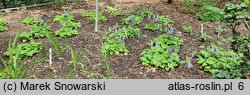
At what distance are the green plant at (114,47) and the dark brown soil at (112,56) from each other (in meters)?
0.08

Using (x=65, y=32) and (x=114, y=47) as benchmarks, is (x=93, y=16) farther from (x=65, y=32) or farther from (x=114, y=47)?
(x=114, y=47)

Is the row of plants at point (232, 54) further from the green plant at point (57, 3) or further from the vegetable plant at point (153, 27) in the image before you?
the green plant at point (57, 3)

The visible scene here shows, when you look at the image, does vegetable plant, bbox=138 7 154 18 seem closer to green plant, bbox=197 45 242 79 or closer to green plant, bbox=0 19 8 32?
green plant, bbox=197 45 242 79

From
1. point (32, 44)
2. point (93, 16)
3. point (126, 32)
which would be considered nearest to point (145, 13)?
point (93, 16)

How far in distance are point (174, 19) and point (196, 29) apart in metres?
0.53

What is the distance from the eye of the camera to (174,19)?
21.6 feet

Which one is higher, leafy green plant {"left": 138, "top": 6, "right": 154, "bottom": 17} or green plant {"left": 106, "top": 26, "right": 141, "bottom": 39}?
leafy green plant {"left": 138, "top": 6, "right": 154, "bottom": 17}

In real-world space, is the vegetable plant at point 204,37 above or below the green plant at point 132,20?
below

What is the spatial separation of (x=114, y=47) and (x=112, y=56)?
134 mm

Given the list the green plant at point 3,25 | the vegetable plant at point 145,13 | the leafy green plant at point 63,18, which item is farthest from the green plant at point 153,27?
the green plant at point 3,25

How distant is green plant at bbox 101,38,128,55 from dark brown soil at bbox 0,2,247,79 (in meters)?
0.08

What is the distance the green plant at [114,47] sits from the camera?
16.5ft

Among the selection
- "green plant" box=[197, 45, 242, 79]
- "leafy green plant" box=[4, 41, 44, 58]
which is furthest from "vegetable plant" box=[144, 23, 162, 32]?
"leafy green plant" box=[4, 41, 44, 58]

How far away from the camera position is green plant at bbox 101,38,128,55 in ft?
16.5
